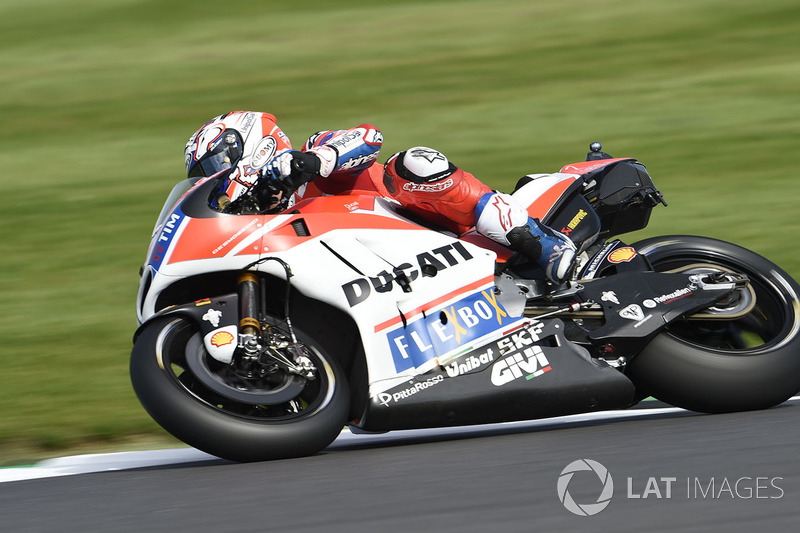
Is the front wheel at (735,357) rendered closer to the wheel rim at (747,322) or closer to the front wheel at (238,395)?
the wheel rim at (747,322)

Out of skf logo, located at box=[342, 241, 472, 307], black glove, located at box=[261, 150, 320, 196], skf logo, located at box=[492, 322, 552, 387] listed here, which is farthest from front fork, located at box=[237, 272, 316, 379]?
skf logo, located at box=[492, 322, 552, 387]

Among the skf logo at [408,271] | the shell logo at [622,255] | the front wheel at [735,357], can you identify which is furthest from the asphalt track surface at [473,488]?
the shell logo at [622,255]

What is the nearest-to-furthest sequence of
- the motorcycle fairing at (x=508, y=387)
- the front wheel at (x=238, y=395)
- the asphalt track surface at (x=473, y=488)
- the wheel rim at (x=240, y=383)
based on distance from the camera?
1. the asphalt track surface at (x=473, y=488)
2. the front wheel at (x=238, y=395)
3. the wheel rim at (x=240, y=383)
4. the motorcycle fairing at (x=508, y=387)

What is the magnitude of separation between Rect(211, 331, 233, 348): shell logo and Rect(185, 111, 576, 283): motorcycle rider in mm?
669

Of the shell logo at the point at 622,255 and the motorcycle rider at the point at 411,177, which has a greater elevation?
the motorcycle rider at the point at 411,177

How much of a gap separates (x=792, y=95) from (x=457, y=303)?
33.6ft

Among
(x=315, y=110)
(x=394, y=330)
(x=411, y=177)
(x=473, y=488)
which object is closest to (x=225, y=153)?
(x=411, y=177)

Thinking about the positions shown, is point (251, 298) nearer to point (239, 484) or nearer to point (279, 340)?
point (279, 340)

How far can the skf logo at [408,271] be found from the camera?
14.1 feet

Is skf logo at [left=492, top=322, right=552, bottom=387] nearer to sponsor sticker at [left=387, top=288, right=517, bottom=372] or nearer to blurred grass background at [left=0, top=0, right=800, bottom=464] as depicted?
sponsor sticker at [left=387, top=288, right=517, bottom=372]

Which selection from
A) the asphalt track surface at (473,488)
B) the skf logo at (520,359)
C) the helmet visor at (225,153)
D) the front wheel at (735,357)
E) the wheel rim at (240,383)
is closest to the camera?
the asphalt track surface at (473,488)

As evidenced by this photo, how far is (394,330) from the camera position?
170 inches

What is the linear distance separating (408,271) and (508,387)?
62cm

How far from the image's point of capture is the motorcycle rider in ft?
15.0
